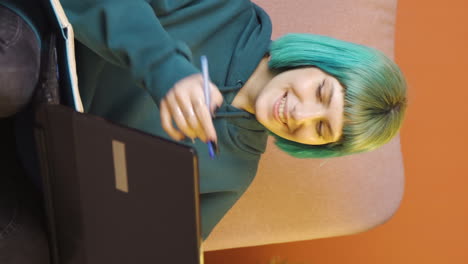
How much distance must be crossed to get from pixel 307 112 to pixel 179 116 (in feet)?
0.86

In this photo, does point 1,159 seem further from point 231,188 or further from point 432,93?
point 432,93

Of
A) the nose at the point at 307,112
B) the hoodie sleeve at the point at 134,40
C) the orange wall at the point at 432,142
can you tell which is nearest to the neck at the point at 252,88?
the nose at the point at 307,112

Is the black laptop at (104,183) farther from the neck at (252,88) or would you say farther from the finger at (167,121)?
the neck at (252,88)

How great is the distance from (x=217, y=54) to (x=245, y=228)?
48 cm

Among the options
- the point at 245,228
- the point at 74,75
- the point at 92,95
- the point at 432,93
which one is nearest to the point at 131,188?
the point at 74,75

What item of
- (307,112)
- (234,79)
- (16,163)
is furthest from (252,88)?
(16,163)

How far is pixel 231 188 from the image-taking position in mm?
1220

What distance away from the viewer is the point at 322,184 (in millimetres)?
1379

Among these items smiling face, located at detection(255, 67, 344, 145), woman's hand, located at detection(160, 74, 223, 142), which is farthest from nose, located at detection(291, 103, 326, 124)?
woman's hand, located at detection(160, 74, 223, 142)

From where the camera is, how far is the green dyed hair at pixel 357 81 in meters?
0.96

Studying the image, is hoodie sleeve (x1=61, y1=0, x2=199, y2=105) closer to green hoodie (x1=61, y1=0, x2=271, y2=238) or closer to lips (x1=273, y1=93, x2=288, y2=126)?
green hoodie (x1=61, y1=0, x2=271, y2=238)

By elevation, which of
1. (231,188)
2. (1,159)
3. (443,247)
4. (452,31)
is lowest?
(443,247)

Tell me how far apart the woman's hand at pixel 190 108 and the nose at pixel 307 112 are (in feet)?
0.69

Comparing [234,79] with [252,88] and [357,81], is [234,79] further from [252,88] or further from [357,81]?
[357,81]
